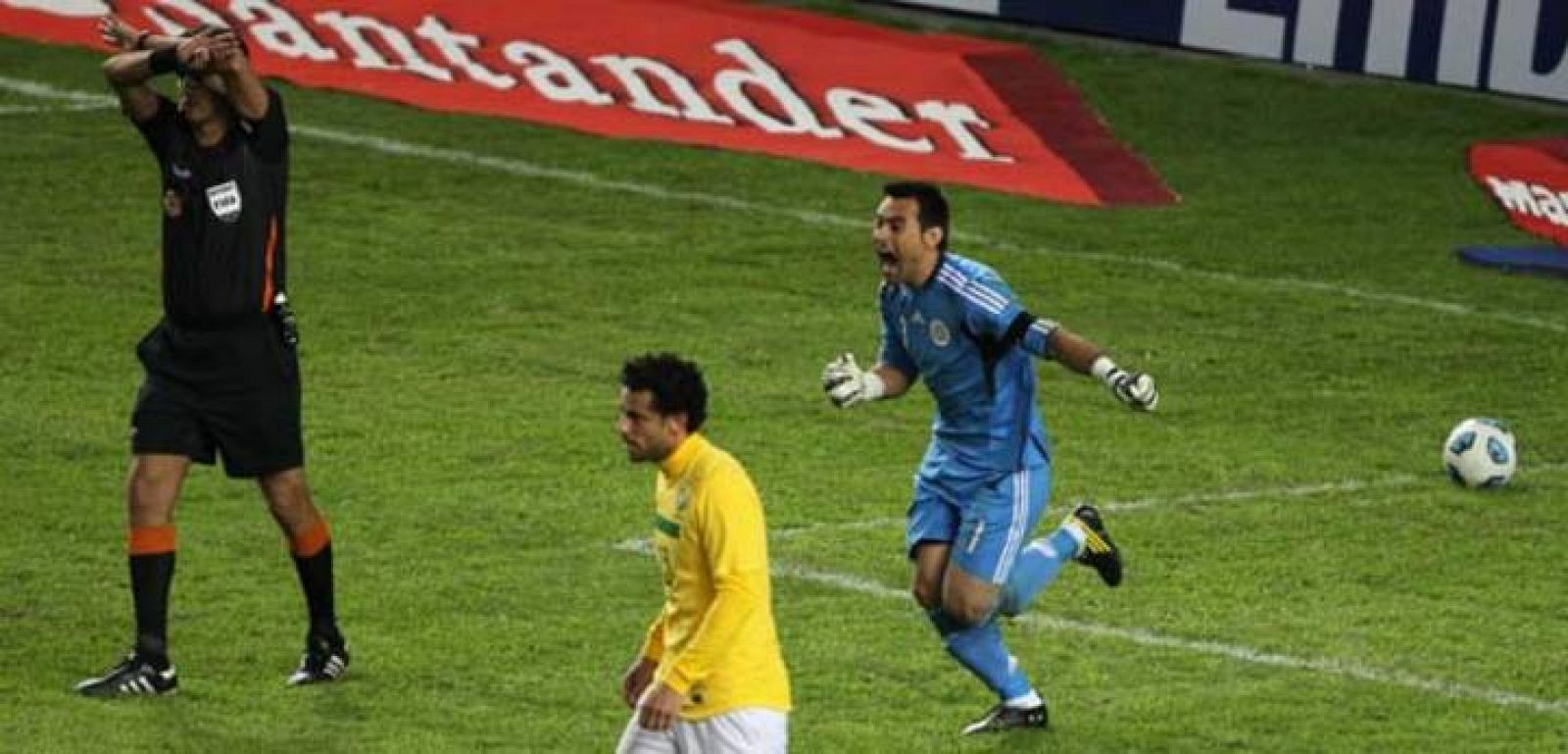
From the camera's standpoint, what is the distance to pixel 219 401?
14062 millimetres

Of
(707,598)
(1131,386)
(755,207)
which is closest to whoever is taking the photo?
(707,598)

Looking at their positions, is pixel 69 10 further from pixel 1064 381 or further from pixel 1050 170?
pixel 1064 381

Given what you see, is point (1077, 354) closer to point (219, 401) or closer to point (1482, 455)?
point (219, 401)

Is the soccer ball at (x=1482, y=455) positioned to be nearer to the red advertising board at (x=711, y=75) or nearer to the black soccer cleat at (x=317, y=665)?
the black soccer cleat at (x=317, y=665)

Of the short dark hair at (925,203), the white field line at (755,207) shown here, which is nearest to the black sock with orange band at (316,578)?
the short dark hair at (925,203)

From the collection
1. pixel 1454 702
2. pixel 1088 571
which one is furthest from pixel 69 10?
pixel 1454 702

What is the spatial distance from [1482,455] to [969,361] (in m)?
4.97

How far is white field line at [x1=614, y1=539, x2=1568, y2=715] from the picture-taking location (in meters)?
14.4

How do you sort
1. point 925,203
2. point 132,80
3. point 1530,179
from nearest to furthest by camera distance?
point 925,203, point 132,80, point 1530,179

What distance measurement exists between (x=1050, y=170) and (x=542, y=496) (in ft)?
28.1

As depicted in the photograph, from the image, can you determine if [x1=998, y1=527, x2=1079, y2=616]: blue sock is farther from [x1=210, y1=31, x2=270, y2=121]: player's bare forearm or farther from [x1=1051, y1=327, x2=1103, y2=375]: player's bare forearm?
[x1=210, y1=31, x2=270, y2=121]: player's bare forearm

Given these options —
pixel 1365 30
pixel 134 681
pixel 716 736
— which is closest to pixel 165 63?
pixel 134 681

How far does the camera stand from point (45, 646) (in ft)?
48.0

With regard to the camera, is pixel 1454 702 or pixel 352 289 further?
pixel 352 289
